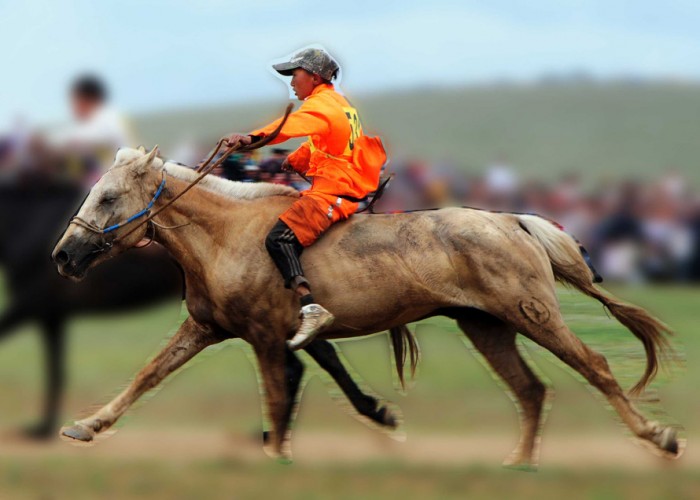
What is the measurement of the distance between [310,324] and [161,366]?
953 millimetres

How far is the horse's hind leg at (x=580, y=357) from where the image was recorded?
633cm

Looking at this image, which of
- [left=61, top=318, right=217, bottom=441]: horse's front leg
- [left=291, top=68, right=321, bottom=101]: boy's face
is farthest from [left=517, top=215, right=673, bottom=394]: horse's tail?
[left=61, top=318, right=217, bottom=441]: horse's front leg

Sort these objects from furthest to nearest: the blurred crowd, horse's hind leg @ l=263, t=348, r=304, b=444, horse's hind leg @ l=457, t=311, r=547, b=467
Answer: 1. the blurred crowd
2. horse's hind leg @ l=263, t=348, r=304, b=444
3. horse's hind leg @ l=457, t=311, r=547, b=467

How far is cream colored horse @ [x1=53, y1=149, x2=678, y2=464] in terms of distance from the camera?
6.31m

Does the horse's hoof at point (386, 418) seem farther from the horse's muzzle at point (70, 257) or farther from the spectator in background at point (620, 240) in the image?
the spectator in background at point (620, 240)

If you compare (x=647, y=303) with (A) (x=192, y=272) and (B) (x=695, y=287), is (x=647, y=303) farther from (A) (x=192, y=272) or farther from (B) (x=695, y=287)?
(A) (x=192, y=272)

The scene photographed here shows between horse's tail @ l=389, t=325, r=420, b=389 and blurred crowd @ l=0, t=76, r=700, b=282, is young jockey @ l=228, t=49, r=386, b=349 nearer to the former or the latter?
horse's tail @ l=389, t=325, r=420, b=389

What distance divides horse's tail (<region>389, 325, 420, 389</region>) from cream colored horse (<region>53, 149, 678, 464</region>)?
552 mm

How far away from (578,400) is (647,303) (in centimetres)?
571

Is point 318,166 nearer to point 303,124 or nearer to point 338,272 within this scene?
point 303,124

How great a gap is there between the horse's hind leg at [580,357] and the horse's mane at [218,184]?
1375 mm

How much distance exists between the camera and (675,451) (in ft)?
20.8

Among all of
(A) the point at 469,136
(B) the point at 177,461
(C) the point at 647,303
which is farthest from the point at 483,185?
(A) the point at 469,136

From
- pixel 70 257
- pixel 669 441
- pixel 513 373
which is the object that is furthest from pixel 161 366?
pixel 669 441
